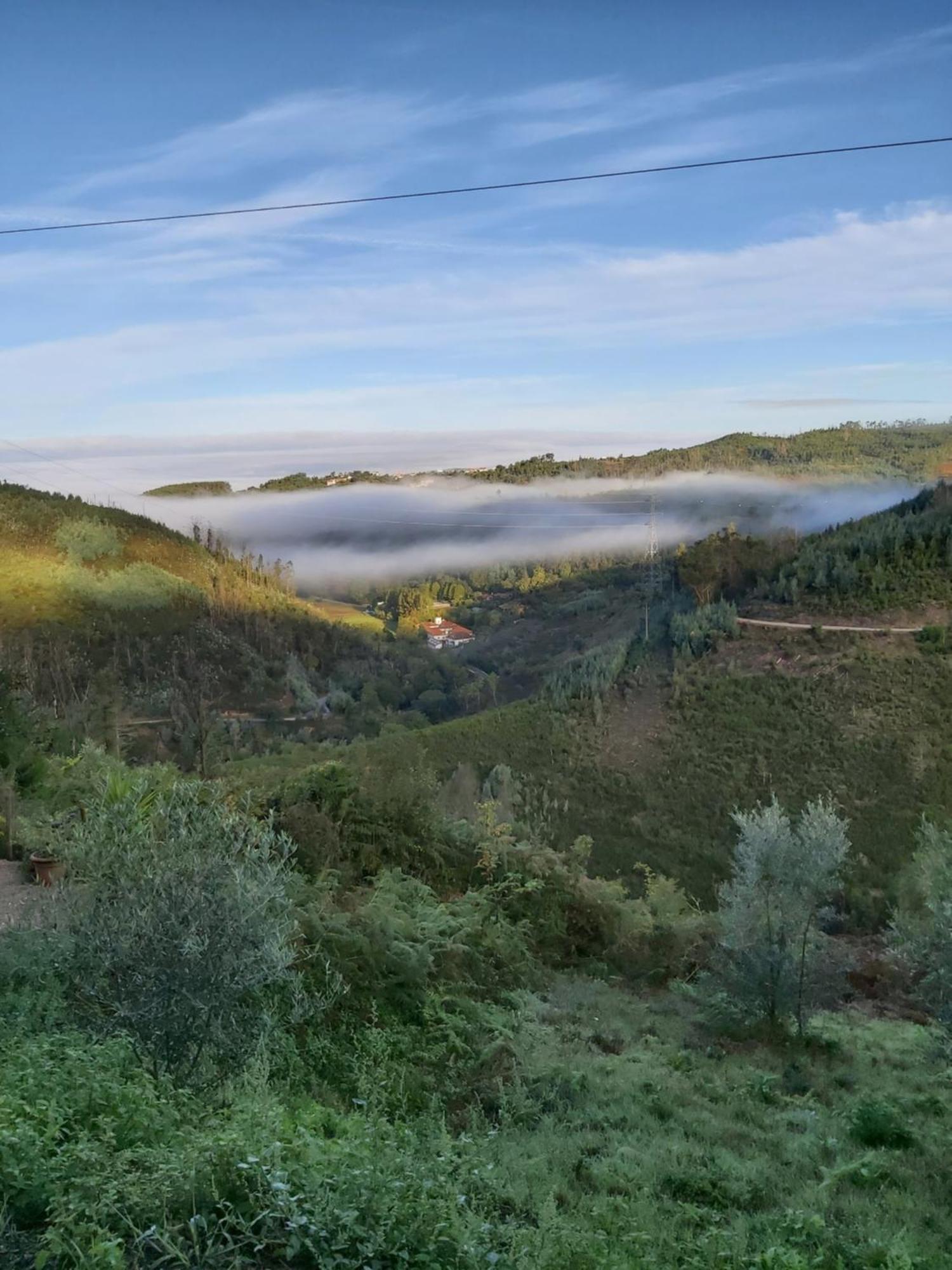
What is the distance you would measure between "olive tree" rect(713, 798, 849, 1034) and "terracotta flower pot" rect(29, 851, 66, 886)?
9551 millimetres

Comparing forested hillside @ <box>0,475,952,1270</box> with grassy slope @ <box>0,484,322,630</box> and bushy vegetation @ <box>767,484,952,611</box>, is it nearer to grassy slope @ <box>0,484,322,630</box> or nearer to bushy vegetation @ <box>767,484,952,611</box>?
bushy vegetation @ <box>767,484,952,611</box>

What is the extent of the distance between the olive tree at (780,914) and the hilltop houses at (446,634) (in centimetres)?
7238

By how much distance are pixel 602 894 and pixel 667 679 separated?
33460 millimetres

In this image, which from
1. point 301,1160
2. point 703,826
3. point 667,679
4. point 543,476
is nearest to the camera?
point 301,1160

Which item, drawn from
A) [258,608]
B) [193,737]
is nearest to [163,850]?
[193,737]

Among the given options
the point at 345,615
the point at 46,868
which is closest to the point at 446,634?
the point at 345,615

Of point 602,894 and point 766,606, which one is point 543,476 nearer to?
point 766,606

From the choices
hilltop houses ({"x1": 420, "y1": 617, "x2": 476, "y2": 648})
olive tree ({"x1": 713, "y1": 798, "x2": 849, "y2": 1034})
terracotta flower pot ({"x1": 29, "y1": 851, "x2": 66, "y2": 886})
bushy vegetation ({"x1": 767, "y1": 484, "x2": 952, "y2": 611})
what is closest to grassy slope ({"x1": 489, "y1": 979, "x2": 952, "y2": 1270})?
olive tree ({"x1": 713, "y1": 798, "x2": 849, "y2": 1034})

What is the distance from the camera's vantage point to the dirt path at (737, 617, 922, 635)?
46375 millimetres

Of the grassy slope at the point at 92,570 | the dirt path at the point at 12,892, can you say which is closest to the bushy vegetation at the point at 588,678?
the grassy slope at the point at 92,570

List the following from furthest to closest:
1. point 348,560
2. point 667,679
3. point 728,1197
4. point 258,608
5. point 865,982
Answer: point 348,560, point 258,608, point 667,679, point 865,982, point 728,1197

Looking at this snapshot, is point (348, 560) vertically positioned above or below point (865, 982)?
above

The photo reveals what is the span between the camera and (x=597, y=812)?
4069cm

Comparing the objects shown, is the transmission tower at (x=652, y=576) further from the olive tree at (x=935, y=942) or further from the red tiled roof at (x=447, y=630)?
the olive tree at (x=935, y=942)
